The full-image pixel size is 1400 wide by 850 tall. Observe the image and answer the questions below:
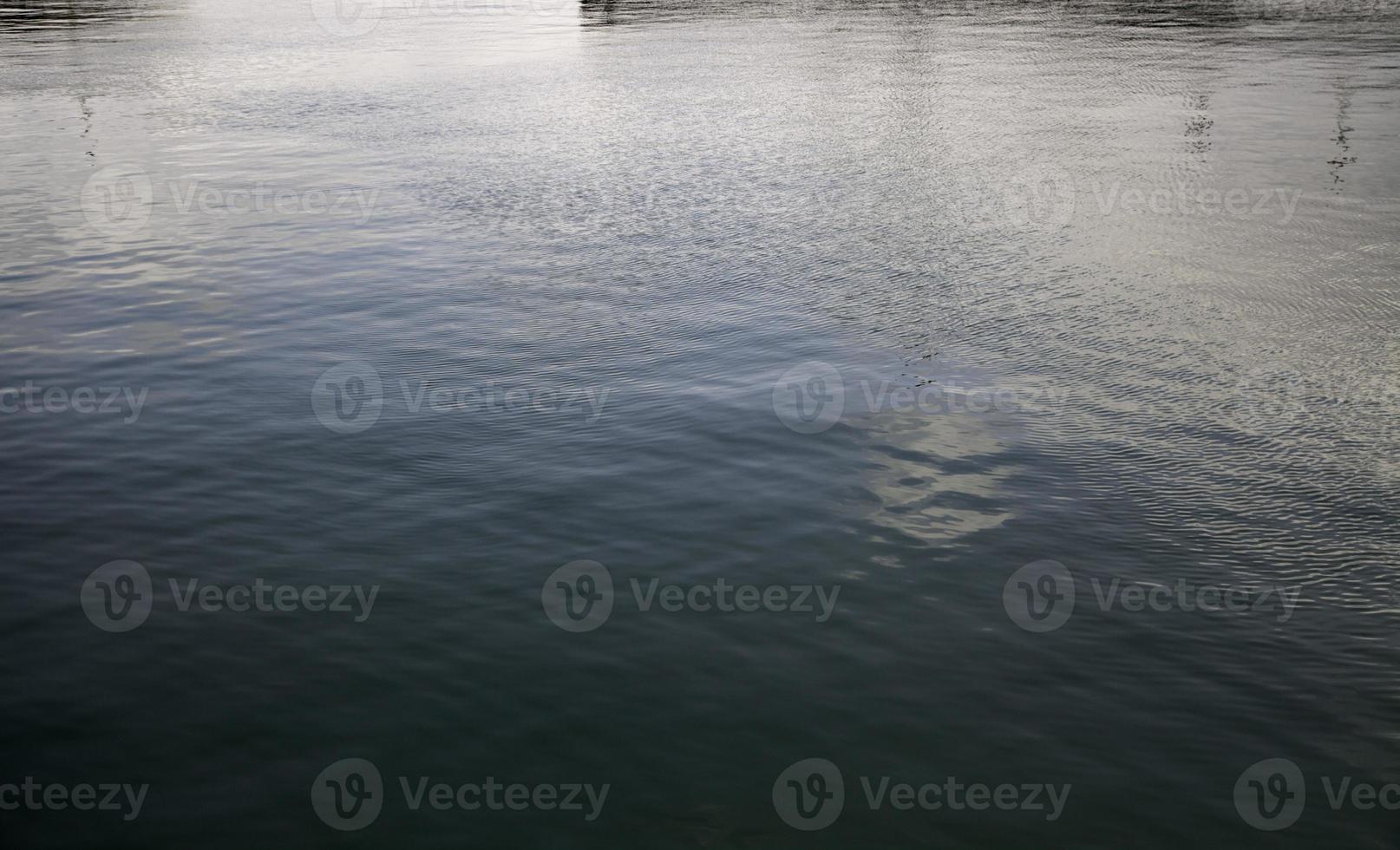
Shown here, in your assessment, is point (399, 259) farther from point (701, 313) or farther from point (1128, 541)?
point (1128, 541)

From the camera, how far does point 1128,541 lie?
6480 millimetres

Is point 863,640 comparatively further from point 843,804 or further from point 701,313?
point 701,313

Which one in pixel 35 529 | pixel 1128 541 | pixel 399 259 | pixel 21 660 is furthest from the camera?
pixel 399 259

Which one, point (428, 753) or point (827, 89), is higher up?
point (827, 89)

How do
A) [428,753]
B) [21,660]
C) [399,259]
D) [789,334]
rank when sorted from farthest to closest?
[399,259]
[789,334]
[21,660]
[428,753]

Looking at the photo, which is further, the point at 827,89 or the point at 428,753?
the point at 827,89

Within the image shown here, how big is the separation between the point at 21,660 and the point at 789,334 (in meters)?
5.80

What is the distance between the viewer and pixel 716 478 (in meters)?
7.51

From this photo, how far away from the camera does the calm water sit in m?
4.97

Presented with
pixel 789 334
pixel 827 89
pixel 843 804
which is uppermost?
pixel 827 89

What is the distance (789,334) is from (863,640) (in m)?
4.17

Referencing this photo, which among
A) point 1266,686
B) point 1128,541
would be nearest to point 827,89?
point 1128,541

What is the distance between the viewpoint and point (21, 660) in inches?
227

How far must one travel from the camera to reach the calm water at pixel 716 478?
196 inches
